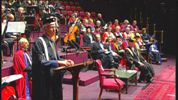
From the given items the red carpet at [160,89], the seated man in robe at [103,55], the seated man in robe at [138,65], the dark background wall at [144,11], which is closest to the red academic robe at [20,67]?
the red carpet at [160,89]

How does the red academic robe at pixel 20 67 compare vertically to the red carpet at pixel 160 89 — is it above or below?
above

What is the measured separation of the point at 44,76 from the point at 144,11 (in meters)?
14.6

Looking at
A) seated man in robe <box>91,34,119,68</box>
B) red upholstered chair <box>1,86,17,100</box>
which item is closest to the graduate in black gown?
red upholstered chair <box>1,86,17,100</box>

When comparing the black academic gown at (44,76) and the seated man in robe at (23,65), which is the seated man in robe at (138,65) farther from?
the black academic gown at (44,76)

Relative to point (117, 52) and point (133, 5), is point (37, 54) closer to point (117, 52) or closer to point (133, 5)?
point (117, 52)

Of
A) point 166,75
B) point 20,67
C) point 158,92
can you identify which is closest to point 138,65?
point 158,92

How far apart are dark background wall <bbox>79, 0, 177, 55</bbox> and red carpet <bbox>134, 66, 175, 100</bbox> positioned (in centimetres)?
707

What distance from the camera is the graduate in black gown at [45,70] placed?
125 inches

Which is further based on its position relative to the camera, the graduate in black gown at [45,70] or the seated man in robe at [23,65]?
the seated man in robe at [23,65]

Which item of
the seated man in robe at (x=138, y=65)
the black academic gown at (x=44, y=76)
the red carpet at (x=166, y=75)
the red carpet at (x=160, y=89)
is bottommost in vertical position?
the red carpet at (x=166, y=75)

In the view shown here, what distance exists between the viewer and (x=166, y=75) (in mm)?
10031

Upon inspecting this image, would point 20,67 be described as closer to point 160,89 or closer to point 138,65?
point 160,89

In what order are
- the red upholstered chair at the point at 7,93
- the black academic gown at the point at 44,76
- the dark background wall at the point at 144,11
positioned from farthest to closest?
the dark background wall at the point at 144,11 → the red upholstered chair at the point at 7,93 → the black academic gown at the point at 44,76

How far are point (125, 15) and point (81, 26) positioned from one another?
6854 mm
